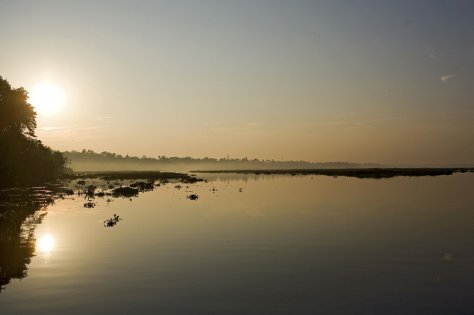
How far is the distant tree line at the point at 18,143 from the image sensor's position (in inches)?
2891

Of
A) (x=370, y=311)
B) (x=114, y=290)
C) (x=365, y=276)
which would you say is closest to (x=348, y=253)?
(x=365, y=276)

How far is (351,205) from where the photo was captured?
54.7 metres

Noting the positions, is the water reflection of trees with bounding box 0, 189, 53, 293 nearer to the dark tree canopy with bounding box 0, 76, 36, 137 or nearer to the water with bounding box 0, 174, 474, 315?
the water with bounding box 0, 174, 474, 315

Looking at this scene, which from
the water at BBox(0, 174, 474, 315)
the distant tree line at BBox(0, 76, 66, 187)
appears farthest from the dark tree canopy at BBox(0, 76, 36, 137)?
the water at BBox(0, 174, 474, 315)

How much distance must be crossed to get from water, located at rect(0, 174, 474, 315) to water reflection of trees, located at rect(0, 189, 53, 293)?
1.03ft

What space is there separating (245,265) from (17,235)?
18.4m

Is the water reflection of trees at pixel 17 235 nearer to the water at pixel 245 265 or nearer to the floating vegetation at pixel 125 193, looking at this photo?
the water at pixel 245 265

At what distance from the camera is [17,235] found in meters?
31.0

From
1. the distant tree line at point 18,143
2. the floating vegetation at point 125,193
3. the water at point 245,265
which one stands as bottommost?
the water at point 245,265

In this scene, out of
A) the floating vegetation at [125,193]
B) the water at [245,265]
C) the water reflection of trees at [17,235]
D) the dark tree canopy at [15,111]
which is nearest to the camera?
the water at [245,265]

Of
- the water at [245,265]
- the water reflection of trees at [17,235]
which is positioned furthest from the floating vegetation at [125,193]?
the water at [245,265]

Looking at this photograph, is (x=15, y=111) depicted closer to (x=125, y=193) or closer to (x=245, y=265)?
(x=125, y=193)

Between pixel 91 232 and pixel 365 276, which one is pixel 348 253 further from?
pixel 91 232

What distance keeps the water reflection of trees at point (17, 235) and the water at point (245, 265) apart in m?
0.31
